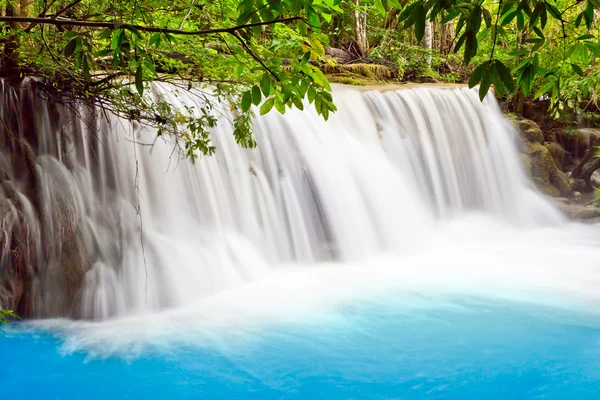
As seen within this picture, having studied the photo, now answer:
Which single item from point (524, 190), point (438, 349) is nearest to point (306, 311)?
point (438, 349)

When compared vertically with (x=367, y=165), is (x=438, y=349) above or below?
below

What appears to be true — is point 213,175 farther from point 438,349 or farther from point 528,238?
point 528,238

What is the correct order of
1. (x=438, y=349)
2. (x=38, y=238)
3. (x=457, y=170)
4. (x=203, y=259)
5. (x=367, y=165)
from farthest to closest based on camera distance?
1. (x=457, y=170)
2. (x=367, y=165)
3. (x=203, y=259)
4. (x=38, y=238)
5. (x=438, y=349)

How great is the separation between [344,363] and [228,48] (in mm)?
2718

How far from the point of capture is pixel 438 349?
432 cm

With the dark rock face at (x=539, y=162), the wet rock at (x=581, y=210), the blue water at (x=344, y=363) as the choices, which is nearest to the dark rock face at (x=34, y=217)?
the blue water at (x=344, y=363)

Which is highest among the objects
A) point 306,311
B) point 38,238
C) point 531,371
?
point 38,238

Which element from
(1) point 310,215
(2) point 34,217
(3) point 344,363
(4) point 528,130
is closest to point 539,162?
(4) point 528,130

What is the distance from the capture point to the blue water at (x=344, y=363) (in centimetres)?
365

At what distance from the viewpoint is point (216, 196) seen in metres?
6.52

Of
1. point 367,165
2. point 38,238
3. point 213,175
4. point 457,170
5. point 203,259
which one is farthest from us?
point 457,170

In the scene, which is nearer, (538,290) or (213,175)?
(538,290)

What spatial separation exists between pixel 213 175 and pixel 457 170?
5.31m

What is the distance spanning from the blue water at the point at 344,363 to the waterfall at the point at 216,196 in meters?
0.75
